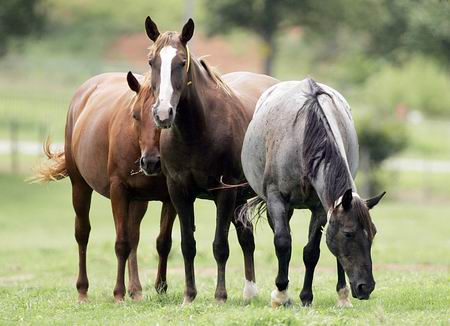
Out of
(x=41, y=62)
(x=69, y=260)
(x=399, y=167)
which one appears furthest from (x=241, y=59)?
(x=69, y=260)

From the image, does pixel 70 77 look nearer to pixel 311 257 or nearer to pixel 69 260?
pixel 69 260

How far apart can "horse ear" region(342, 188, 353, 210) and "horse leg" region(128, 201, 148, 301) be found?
121 inches

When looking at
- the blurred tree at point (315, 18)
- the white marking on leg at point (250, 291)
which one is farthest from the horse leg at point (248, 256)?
the blurred tree at point (315, 18)

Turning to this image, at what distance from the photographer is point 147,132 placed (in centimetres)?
934

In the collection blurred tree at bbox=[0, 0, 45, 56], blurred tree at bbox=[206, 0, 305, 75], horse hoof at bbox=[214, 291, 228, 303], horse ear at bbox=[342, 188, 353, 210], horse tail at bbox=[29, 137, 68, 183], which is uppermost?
blurred tree at bbox=[206, 0, 305, 75]

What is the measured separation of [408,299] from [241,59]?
146 ft

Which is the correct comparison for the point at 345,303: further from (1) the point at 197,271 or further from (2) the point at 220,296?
(1) the point at 197,271

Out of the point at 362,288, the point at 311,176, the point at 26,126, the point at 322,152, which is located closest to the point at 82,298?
the point at 311,176

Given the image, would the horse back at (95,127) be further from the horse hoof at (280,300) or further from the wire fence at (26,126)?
the wire fence at (26,126)

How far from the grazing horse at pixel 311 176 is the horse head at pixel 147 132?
0.85 metres

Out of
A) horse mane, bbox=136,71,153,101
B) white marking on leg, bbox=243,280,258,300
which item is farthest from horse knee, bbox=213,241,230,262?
horse mane, bbox=136,71,153,101

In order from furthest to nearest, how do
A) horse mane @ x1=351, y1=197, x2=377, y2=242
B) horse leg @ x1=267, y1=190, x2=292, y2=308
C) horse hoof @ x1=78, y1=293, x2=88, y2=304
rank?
horse hoof @ x1=78, y1=293, x2=88, y2=304 < horse leg @ x1=267, y1=190, x2=292, y2=308 < horse mane @ x1=351, y1=197, x2=377, y2=242

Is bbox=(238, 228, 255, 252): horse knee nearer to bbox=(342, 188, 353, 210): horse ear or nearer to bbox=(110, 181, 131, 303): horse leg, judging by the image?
bbox=(110, 181, 131, 303): horse leg

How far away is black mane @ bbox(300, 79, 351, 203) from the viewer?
8.07 meters
